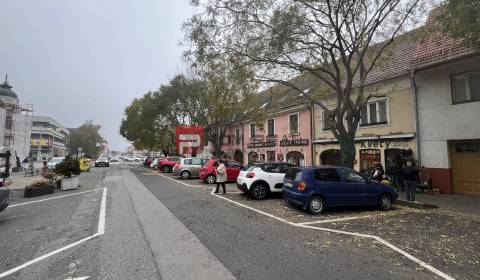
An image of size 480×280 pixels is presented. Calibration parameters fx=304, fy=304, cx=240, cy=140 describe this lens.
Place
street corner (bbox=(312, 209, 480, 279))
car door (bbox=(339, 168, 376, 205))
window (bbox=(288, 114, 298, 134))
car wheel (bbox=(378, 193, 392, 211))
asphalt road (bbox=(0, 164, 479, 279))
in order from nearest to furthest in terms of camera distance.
A: asphalt road (bbox=(0, 164, 479, 279)) < street corner (bbox=(312, 209, 480, 279)) < car door (bbox=(339, 168, 376, 205)) < car wheel (bbox=(378, 193, 392, 211)) < window (bbox=(288, 114, 298, 134))

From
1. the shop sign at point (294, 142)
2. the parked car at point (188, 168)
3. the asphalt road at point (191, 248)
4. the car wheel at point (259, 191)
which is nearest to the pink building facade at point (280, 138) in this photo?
the shop sign at point (294, 142)

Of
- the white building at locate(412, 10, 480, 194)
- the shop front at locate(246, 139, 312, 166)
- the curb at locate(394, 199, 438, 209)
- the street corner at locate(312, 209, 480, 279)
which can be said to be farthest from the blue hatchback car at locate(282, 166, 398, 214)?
the shop front at locate(246, 139, 312, 166)

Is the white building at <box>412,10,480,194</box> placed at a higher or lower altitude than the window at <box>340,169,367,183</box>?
higher

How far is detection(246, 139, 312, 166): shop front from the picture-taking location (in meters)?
21.3

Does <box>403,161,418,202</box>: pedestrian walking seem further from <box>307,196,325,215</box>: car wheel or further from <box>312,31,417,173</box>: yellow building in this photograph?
<box>307,196,325,215</box>: car wheel

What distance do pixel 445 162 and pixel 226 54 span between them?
10.4 metres

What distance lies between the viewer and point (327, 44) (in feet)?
39.7

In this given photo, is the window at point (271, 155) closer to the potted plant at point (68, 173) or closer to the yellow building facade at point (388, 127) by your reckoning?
the yellow building facade at point (388, 127)

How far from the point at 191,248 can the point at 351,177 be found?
6.07m

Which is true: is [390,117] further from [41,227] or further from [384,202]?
[41,227]

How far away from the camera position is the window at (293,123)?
22.5 m

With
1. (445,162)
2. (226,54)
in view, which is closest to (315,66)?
(226,54)

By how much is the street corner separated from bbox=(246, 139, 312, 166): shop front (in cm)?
1151

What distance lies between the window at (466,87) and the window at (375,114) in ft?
10.9
